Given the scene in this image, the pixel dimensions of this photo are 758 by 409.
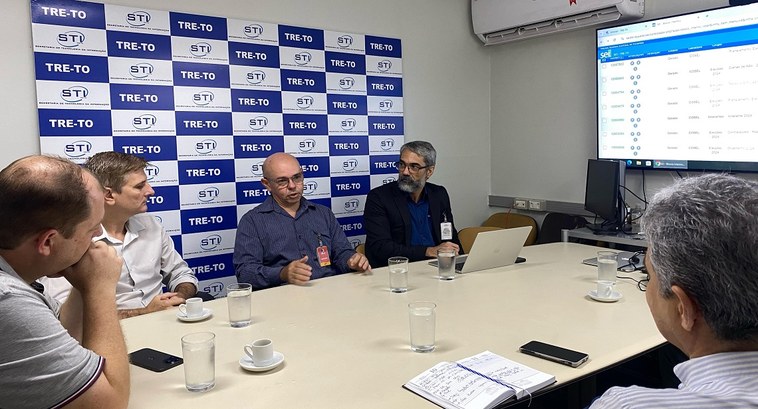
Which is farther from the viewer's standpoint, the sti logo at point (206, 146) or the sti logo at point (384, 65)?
the sti logo at point (384, 65)

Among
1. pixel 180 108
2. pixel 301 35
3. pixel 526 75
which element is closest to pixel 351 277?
pixel 180 108

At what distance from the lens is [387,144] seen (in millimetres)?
4676

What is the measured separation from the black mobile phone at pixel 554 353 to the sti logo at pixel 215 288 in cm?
271

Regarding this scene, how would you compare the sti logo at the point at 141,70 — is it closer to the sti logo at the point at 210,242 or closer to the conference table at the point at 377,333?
the sti logo at the point at 210,242

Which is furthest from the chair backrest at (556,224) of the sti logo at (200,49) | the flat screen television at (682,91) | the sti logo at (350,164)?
the sti logo at (200,49)

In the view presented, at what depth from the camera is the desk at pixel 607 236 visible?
360 centimetres

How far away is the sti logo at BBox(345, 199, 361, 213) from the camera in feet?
14.8

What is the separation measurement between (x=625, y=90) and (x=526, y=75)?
A: 106cm

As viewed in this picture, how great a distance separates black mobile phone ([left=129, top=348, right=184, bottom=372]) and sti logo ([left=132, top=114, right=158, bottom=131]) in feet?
7.08

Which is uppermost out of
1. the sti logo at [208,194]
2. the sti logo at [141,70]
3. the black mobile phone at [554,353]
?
the sti logo at [141,70]

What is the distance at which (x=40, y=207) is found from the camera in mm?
1291

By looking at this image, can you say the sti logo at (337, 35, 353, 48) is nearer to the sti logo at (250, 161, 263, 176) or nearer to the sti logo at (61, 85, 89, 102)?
the sti logo at (250, 161, 263, 176)

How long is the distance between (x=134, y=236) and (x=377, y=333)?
1513mm

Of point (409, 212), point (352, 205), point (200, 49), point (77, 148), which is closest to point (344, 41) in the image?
point (200, 49)
